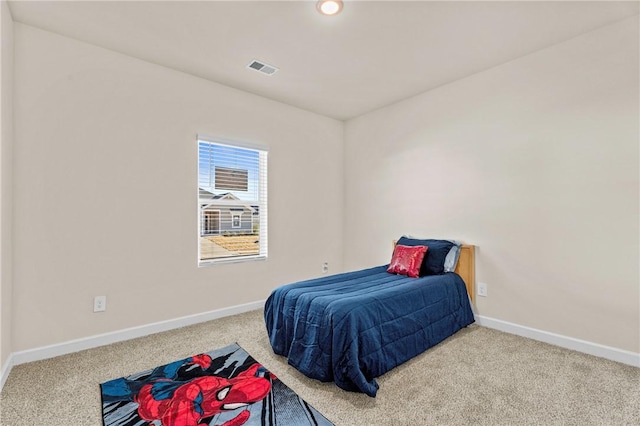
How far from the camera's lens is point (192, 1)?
2129 mm

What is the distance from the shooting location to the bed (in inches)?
77.5

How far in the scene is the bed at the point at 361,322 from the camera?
1970mm

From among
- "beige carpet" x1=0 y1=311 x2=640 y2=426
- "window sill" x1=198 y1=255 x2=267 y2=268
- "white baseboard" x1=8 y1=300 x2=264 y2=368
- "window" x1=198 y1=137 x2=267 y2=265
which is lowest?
"beige carpet" x1=0 y1=311 x2=640 y2=426

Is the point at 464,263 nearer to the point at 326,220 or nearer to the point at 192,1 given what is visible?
the point at 326,220

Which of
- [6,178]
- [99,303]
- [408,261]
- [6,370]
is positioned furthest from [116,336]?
[408,261]

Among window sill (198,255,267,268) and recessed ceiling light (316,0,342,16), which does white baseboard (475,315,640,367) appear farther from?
recessed ceiling light (316,0,342,16)

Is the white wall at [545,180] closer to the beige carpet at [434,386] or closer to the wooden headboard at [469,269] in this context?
the wooden headboard at [469,269]

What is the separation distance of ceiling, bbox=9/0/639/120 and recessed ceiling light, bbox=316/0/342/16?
0.06 meters

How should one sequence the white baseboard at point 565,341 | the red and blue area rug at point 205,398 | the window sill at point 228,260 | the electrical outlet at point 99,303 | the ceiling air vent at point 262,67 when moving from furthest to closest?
the window sill at point 228,260 → the ceiling air vent at point 262,67 → the electrical outlet at point 99,303 → the white baseboard at point 565,341 → the red and blue area rug at point 205,398

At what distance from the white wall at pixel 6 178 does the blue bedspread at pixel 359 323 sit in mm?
1778

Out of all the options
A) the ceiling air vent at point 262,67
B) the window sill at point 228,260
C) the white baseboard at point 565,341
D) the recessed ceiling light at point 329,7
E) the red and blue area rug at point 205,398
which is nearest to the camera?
the red and blue area rug at point 205,398

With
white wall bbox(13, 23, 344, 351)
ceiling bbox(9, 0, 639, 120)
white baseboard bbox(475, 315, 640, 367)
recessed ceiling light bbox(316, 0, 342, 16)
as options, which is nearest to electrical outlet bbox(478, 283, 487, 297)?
white baseboard bbox(475, 315, 640, 367)

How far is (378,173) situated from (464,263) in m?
1.61

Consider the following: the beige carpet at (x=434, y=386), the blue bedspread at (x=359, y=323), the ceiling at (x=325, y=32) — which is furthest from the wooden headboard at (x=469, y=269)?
the ceiling at (x=325, y=32)
